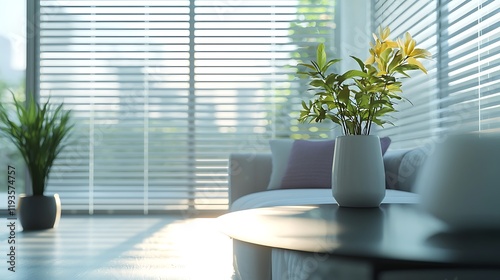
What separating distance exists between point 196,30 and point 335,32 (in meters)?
1.27

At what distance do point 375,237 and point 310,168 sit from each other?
233cm

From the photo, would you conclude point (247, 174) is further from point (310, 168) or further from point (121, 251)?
point (121, 251)

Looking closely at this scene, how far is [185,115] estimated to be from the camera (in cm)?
496

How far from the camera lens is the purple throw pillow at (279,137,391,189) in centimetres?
322

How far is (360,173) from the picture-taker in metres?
1.49

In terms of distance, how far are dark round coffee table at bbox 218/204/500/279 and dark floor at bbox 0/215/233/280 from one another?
1.23 meters

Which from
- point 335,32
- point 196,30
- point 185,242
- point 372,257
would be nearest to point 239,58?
point 196,30

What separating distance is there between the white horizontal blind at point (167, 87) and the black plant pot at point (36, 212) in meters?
1.02

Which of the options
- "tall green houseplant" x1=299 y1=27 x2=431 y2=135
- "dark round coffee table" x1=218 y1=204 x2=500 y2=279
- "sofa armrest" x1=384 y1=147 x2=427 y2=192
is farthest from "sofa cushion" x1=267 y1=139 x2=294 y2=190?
"dark round coffee table" x1=218 y1=204 x2=500 y2=279

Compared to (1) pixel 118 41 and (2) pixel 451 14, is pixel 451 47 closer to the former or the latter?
(2) pixel 451 14

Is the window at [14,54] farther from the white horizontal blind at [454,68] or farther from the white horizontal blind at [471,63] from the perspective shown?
the white horizontal blind at [471,63]

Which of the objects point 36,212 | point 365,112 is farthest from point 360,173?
point 36,212

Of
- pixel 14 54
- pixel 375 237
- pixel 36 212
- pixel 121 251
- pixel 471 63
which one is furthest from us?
pixel 14 54

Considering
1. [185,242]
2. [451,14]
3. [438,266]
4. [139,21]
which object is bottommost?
[185,242]
